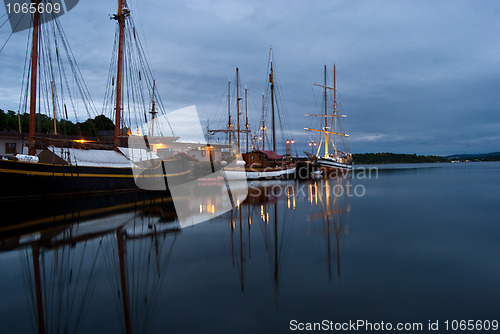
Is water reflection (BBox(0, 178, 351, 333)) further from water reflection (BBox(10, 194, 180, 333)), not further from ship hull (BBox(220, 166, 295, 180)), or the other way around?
ship hull (BBox(220, 166, 295, 180))

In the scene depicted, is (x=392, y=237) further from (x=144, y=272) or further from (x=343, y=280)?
(x=144, y=272)

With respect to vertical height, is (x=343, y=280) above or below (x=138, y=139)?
below

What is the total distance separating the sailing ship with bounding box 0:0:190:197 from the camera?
20.8 metres

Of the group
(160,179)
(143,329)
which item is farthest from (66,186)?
(143,329)

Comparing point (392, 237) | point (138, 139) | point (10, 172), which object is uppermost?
point (138, 139)

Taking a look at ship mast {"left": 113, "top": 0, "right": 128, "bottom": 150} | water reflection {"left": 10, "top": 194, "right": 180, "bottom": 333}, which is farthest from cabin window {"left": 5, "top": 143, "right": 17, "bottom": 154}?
water reflection {"left": 10, "top": 194, "right": 180, "bottom": 333}

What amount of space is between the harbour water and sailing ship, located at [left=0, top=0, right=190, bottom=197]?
271 inches

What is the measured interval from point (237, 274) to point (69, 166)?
20016mm

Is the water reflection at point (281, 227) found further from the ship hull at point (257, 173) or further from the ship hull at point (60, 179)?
the ship hull at point (257, 173)

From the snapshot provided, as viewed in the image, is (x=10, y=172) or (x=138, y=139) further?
(x=138, y=139)

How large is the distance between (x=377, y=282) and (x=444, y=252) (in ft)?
14.2

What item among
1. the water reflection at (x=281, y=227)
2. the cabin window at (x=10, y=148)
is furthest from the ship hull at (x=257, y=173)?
the cabin window at (x=10, y=148)

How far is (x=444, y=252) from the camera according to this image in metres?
10.0

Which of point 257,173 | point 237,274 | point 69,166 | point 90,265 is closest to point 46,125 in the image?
point 257,173
